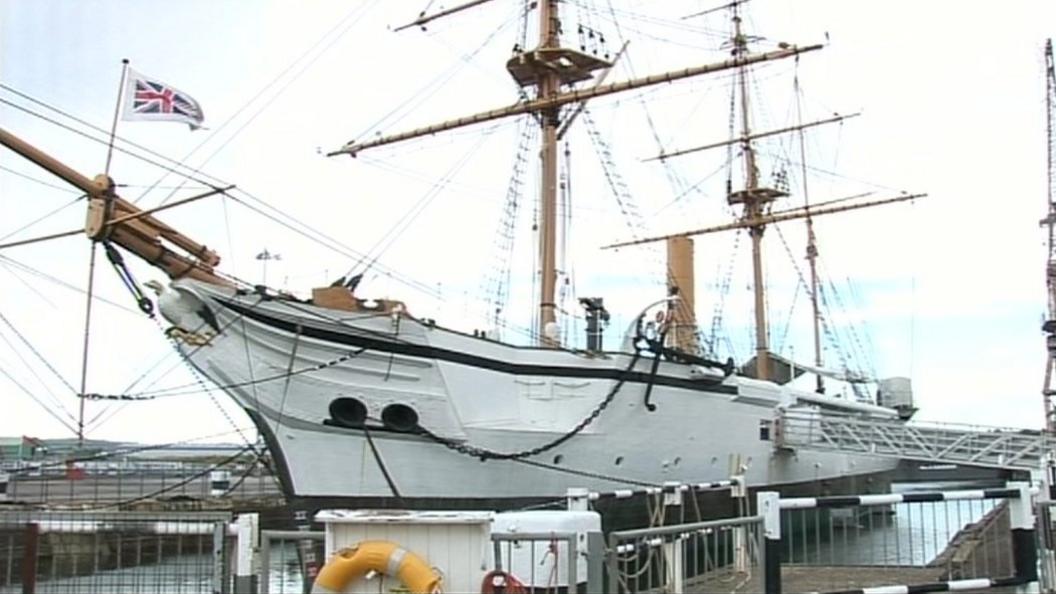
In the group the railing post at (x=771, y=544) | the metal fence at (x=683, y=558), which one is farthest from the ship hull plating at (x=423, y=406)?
the railing post at (x=771, y=544)

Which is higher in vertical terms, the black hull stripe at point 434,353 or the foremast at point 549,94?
the foremast at point 549,94

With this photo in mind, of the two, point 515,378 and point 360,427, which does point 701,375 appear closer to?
point 515,378

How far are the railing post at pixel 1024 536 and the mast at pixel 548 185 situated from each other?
54.3ft

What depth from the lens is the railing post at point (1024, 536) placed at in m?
6.54

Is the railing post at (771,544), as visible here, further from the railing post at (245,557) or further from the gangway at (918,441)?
the gangway at (918,441)

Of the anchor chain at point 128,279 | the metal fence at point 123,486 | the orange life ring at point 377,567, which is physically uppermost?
the anchor chain at point 128,279

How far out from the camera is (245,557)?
5.98m

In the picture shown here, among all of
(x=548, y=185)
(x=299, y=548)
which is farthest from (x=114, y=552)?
(x=548, y=185)

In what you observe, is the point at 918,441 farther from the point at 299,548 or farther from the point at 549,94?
the point at 299,548

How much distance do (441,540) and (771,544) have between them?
1776mm

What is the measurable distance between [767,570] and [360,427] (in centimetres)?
1400

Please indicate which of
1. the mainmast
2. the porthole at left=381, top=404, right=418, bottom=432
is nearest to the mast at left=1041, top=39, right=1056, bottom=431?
the mainmast

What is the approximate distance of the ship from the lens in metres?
18.9

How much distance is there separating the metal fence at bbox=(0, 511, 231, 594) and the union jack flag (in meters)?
7.22
